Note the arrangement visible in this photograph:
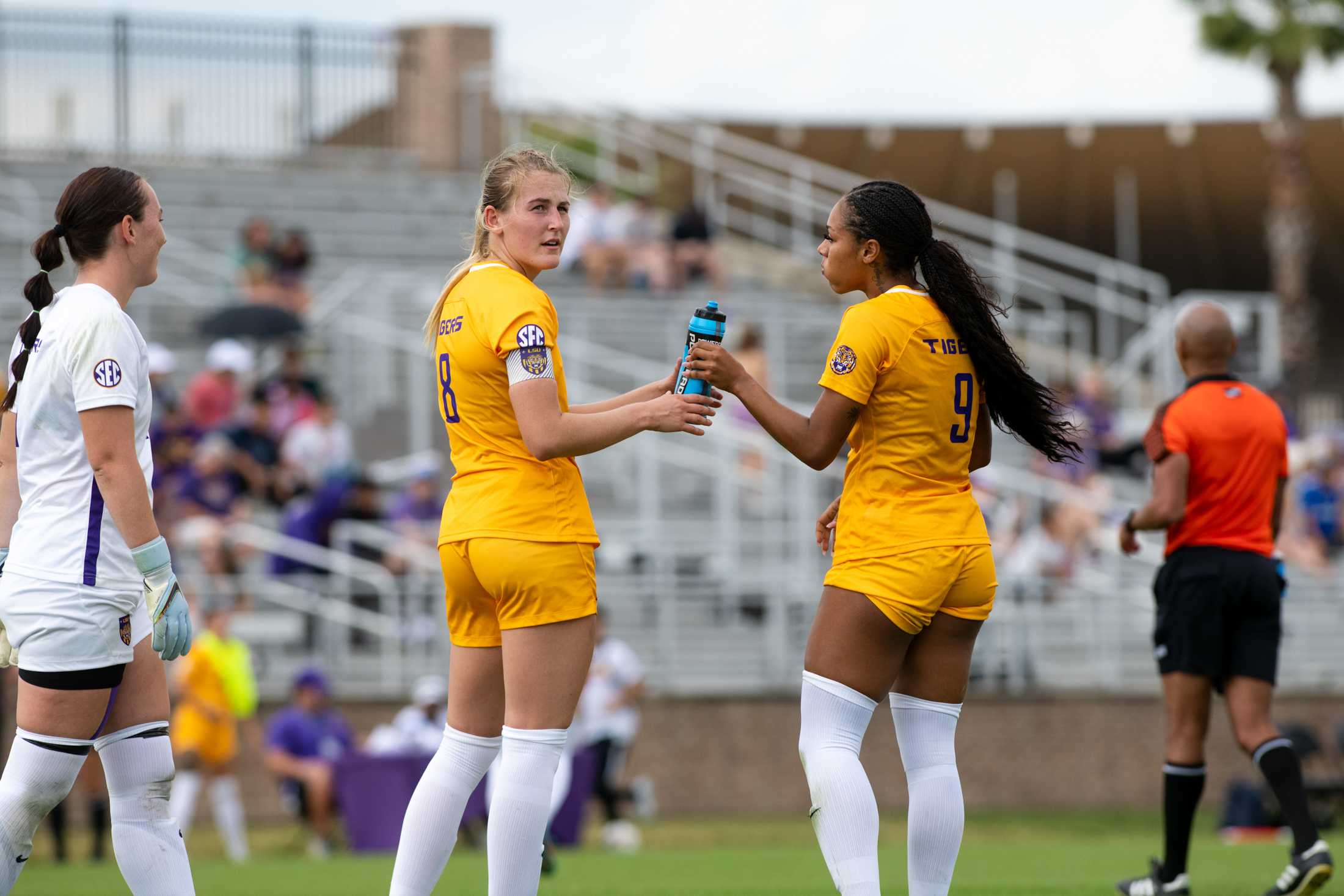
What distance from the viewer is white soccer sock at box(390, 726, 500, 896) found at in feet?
16.7

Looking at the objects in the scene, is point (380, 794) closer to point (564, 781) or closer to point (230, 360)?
Result: point (564, 781)

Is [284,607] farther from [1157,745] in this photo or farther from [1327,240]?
[1327,240]

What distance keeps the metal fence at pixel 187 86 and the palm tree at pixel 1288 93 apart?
12980 mm

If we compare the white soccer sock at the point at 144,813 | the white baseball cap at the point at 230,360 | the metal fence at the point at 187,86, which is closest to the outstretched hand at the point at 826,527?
the white soccer sock at the point at 144,813

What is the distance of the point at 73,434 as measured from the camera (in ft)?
16.0

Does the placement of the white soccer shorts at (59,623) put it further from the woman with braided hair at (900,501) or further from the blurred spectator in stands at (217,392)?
the blurred spectator in stands at (217,392)

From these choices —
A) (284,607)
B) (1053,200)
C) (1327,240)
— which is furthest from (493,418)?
(1327,240)

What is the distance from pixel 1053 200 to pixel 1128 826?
2439 cm

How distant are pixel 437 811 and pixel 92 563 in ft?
3.91

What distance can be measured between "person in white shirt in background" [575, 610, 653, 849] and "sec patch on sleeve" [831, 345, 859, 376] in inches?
358

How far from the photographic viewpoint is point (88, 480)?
15.8 ft

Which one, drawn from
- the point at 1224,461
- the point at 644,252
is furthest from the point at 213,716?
the point at 644,252

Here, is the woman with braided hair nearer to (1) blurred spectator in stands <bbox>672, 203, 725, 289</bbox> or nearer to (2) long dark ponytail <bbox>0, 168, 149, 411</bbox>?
(2) long dark ponytail <bbox>0, 168, 149, 411</bbox>

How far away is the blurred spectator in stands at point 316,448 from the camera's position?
16047 millimetres
